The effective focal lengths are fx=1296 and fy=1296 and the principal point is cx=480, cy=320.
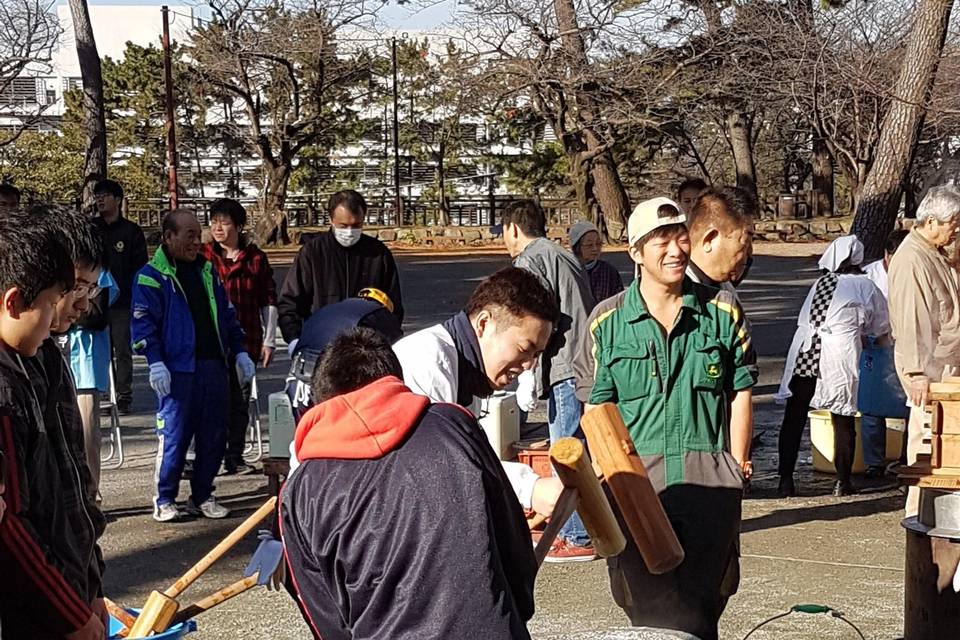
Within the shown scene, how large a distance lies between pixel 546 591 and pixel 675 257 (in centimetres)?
248

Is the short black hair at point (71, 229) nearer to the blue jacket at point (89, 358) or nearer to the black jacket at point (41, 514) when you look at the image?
the black jacket at point (41, 514)

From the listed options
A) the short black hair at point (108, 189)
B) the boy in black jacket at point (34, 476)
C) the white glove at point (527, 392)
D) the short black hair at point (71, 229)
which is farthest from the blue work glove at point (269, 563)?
the short black hair at point (108, 189)

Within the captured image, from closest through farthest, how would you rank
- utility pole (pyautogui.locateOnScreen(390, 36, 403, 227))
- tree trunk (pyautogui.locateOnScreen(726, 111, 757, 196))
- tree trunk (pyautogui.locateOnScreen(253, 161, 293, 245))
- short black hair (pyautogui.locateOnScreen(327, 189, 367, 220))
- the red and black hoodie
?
1. the red and black hoodie
2. short black hair (pyautogui.locateOnScreen(327, 189, 367, 220))
3. tree trunk (pyautogui.locateOnScreen(726, 111, 757, 196))
4. tree trunk (pyautogui.locateOnScreen(253, 161, 293, 245))
5. utility pole (pyautogui.locateOnScreen(390, 36, 403, 227))

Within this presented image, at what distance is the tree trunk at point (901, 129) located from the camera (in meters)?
11.8

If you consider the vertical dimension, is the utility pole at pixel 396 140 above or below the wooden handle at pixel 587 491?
above

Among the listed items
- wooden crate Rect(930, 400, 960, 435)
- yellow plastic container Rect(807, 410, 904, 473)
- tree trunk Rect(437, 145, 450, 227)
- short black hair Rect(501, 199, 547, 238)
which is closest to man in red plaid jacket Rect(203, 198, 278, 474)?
short black hair Rect(501, 199, 547, 238)

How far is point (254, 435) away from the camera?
31.8 feet

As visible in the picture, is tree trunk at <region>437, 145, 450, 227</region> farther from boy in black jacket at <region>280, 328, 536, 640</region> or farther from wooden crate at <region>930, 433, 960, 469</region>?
boy in black jacket at <region>280, 328, 536, 640</region>

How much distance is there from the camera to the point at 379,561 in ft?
8.03

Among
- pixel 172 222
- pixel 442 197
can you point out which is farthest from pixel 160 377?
pixel 442 197

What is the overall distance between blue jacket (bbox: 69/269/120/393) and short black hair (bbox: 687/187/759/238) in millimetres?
4108

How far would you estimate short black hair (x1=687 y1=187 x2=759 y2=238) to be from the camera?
478 centimetres

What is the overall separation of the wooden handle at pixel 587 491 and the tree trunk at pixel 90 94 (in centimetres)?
2217

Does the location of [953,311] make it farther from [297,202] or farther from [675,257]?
[297,202]
